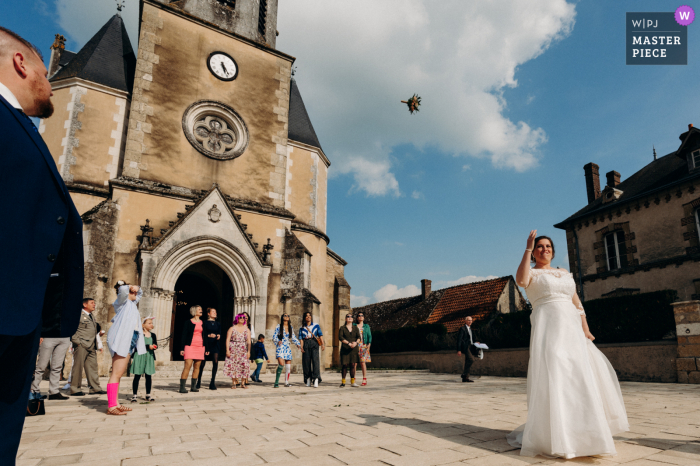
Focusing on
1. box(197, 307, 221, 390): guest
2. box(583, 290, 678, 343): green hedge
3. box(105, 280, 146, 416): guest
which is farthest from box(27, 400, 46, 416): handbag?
box(583, 290, 678, 343): green hedge

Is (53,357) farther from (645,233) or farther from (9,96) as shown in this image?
(645,233)

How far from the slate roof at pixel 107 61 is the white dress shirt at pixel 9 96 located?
603 inches

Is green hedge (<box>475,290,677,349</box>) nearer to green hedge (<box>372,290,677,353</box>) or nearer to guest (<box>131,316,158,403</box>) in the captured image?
green hedge (<box>372,290,677,353</box>)

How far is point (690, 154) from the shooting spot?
17188 mm

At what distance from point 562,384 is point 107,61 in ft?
58.5

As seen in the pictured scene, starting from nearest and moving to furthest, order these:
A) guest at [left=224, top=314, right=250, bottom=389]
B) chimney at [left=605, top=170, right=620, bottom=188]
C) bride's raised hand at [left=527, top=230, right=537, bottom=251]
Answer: bride's raised hand at [left=527, top=230, right=537, bottom=251] → guest at [left=224, top=314, right=250, bottom=389] → chimney at [left=605, top=170, right=620, bottom=188]

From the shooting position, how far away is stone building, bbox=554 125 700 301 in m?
16.4

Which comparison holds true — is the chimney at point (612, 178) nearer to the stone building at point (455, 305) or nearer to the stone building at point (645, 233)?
the stone building at point (645, 233)

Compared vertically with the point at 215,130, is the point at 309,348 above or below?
below

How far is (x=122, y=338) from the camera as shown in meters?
6.05

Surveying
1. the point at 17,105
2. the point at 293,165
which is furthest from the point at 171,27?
the point at 17,105

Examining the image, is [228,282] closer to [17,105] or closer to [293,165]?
[293,165]

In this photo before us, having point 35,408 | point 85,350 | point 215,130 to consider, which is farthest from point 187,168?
point 35,408

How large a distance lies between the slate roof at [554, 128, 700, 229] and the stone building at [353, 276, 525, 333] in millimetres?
4957
